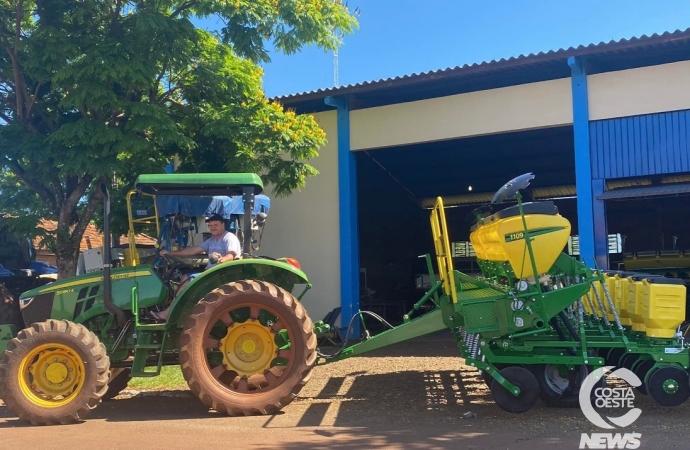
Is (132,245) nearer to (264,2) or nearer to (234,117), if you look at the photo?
(234,117)

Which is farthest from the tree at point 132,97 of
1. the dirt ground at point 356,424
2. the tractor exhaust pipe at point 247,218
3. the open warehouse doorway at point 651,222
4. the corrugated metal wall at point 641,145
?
the open warehouse doorway at point 651,222

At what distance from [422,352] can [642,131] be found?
485cm

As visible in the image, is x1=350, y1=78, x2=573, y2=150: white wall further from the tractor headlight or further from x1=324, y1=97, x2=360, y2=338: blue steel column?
the tractor headlight

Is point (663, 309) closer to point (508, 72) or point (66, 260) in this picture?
point (508, 72)

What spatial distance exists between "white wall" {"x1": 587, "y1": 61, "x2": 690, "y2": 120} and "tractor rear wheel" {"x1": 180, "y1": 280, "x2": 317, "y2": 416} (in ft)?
22.1

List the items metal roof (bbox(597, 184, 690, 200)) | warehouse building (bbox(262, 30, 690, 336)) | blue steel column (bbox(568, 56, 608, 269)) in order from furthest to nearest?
blue steel column (bbox(568, 56, 608, 269)), warehouse building (bbox(262, 30, 690, 336)), metal roof (bbox(597, 184, 690, 200))

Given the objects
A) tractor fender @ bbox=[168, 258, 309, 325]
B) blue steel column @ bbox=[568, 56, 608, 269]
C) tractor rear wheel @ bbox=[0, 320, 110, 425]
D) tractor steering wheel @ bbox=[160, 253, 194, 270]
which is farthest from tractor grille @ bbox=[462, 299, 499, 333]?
blue steel column @ bbox=[568, 56, 608, 269]

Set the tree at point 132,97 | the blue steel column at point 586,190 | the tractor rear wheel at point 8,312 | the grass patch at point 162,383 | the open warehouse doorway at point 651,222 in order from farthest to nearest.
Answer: the open warehouse doorway at point 651,222 → the blue steel column at point 586,190 → the tree at point 132,97 → the grass patch at point 162,383 → the tractor rear wheel at point 8,312

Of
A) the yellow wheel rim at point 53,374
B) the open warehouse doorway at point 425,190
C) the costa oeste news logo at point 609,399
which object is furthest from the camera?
the open warehouse doorway at point 425,190

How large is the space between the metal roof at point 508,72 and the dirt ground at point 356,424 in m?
5.32

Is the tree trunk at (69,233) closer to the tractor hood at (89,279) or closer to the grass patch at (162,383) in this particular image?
the grass patch at (162,383)

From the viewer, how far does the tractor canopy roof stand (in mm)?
6379

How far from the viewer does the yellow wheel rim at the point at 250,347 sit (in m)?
6.30

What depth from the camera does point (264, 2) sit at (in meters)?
9.29
